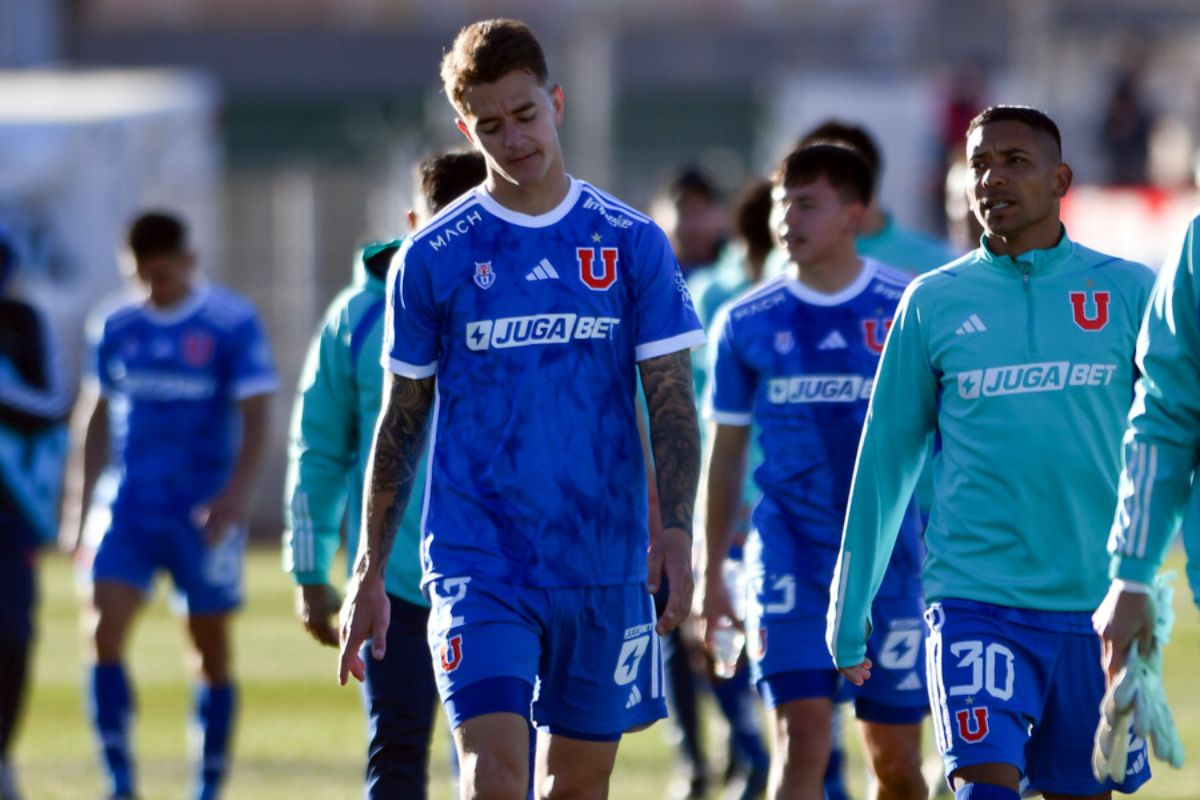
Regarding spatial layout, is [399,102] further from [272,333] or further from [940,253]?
[940,253]

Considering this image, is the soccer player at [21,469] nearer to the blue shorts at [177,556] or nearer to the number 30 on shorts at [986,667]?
the blue shorts at [177,556]

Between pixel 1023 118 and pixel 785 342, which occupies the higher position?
pixel 1023 118

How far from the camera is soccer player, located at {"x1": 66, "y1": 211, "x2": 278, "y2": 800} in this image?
406 inches

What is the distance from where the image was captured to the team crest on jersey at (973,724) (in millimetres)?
5891

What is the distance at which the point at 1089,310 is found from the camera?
6.07 m

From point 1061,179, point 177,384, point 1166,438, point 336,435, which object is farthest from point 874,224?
point 1166,438

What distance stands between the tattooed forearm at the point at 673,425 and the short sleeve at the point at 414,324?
51 cm

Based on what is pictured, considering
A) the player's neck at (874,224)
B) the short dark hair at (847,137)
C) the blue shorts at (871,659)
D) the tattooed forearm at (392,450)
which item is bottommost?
the blue shorts at (871,659)

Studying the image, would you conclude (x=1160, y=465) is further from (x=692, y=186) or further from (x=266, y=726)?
(x=266, y=726)

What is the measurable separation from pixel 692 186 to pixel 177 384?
2582mm

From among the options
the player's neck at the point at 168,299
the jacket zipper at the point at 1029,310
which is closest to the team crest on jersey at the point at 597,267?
the jacket zipper at the point at 1029,310

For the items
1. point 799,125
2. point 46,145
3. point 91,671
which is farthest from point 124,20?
point 91,671

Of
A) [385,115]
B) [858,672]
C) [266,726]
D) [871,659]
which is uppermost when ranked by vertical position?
[385,115]

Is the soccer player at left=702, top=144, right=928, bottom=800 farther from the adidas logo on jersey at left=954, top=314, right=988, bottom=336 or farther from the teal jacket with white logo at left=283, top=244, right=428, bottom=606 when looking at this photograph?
the adidas logo on jersey at left=954, top=314, right=988, bottom=336
